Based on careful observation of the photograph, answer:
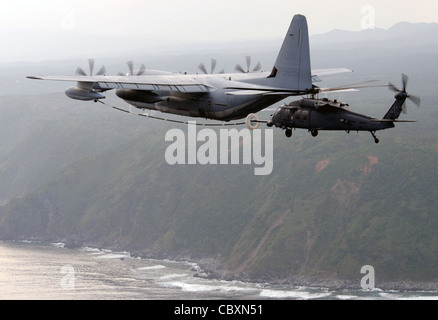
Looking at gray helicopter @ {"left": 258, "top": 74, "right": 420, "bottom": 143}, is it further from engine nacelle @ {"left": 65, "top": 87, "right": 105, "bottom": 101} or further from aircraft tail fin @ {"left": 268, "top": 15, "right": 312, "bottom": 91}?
engine nacelle @ {"left": 65, "top": 87, "right": 105, "bottom": 101}

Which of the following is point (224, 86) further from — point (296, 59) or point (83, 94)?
point (83, 94)

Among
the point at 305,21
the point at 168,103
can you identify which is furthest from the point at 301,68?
the point at 168,103

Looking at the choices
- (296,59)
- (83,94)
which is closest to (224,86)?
(296,59)

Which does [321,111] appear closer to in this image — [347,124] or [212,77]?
[347,124]

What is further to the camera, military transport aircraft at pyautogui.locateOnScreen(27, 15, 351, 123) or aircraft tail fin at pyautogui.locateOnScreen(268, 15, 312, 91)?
military transport aircraft at pyautogui.locateOnScreen(27, 15, 351, 123)

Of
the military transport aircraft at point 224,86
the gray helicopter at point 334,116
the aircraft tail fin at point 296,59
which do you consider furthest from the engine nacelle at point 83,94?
the aircraft tail fin at point 296,59

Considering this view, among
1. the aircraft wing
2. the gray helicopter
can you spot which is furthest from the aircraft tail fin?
the aircraft wing
